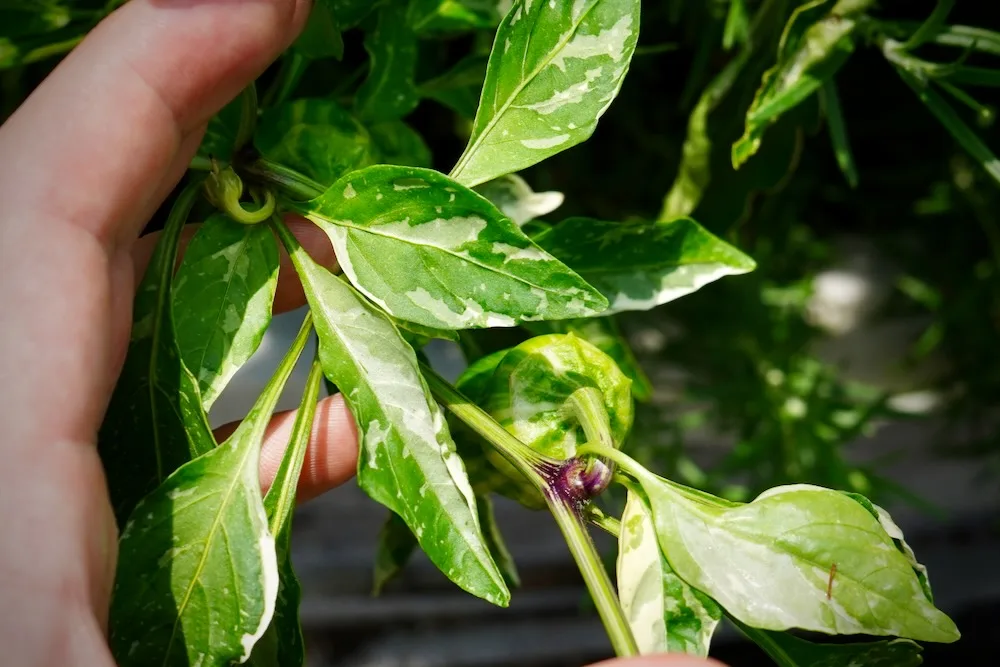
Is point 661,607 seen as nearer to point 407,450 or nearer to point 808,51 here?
point 407,450

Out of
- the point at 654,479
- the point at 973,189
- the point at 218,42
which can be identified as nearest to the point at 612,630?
the point at 654,479

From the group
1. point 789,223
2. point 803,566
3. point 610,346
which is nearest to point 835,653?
point 803,566

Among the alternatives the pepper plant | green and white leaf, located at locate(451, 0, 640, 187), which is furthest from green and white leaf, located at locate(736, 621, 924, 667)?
green and white leaf, located at locate(451, 0, 640, 187)

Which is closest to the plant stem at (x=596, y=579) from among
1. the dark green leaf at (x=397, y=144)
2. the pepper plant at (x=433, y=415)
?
the pepper plant at (x=433, y=415)

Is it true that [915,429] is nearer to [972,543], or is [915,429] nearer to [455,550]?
[972,543]

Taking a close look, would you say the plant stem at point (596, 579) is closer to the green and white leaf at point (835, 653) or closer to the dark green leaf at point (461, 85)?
the green and white leaf at point (835, 653)

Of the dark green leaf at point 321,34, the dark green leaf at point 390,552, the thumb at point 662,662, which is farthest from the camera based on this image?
the dark green leaf at point 390,552

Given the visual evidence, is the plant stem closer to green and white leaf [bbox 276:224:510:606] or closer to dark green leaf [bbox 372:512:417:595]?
Result: green and white leaf [bbox 276:224:510:606]
